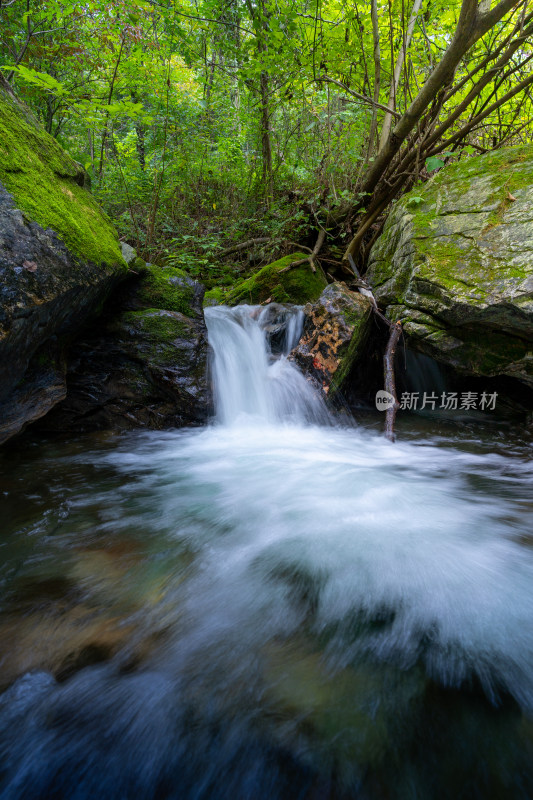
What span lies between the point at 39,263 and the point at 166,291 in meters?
2.32

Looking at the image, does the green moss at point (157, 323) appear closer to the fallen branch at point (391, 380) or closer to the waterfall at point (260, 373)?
A: the waterfall at point (260, 373)

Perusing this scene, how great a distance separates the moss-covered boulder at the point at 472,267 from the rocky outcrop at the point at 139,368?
2612mm

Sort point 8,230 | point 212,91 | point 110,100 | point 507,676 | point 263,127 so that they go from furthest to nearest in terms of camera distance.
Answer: point 212,91 → point 263,127 → point 110,100 → point 8,230 → point 507,676

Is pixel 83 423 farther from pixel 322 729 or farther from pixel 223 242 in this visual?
pixel 223 242

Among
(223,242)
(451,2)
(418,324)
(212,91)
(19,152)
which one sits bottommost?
(418,324)

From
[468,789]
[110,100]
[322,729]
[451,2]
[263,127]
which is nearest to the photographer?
[468,789]

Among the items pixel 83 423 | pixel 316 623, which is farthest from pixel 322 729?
pixel 83 423

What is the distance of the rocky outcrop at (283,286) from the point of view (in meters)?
6.74

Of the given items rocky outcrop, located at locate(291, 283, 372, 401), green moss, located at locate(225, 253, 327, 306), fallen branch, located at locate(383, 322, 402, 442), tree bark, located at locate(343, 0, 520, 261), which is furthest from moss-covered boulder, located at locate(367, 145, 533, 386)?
green moss, located at locate(225, 253, 327, 306)

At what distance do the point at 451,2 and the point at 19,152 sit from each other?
245 inches

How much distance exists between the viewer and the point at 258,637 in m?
1.58

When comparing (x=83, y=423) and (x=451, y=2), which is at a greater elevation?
(x=451, y=2)

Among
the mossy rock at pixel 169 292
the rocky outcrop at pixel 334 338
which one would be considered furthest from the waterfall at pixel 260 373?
the mossy rock at pixel 169 292

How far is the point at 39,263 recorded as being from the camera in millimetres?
2574
